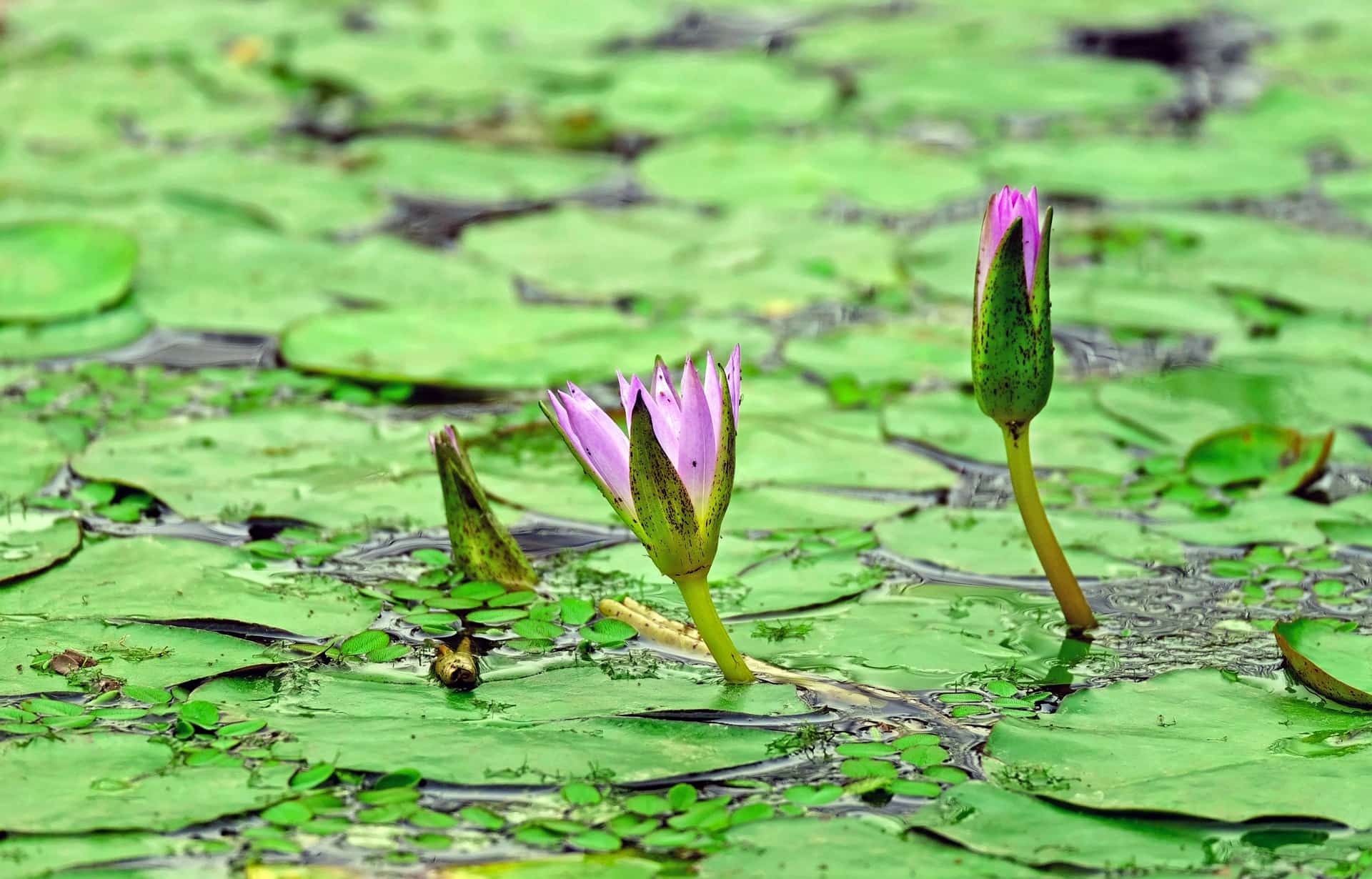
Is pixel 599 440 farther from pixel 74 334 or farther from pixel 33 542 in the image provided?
pixel 74 334

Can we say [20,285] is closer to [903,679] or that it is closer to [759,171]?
[759,171]

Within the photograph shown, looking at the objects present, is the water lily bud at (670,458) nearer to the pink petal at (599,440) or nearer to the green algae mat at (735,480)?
the pink petal at (599,440)

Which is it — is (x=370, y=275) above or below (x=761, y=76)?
below

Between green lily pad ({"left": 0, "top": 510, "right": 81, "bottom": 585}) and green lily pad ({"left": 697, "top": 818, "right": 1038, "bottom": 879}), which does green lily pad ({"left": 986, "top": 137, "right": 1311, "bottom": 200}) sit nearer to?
green lily pad ({"left": 0, "top": 510, "right": 81, "bottom": 585})

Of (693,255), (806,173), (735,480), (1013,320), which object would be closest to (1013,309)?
(1013,320)

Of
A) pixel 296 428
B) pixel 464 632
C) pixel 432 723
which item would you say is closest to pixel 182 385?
pixel 296 428

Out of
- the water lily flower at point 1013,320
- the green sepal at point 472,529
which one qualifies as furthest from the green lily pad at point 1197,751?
the green sepal at point 472,529

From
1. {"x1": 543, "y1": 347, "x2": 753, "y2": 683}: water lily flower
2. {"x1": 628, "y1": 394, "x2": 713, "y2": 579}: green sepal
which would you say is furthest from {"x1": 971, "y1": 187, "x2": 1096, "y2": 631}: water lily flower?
{"x1": 628, "y1": 394, "x2": 713, "y2": 579}: green sepal
